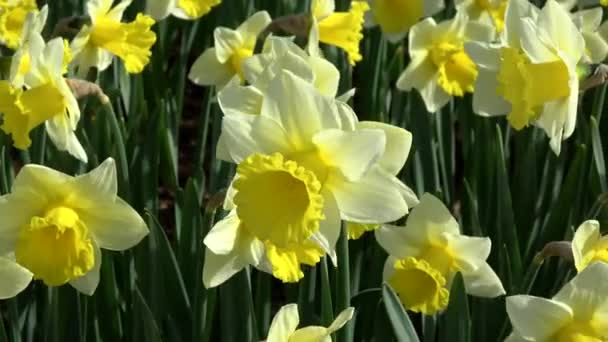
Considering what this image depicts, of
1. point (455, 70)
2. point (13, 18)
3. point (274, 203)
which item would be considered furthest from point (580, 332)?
point (13, 18)

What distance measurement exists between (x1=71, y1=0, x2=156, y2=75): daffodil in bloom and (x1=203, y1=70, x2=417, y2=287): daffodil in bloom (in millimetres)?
988

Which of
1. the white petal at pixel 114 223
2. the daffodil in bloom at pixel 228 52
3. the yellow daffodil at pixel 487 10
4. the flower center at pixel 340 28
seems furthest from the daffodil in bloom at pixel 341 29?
the white petal at pixel 114 223

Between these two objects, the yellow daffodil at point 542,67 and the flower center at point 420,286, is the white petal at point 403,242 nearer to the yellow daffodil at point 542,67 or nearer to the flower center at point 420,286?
the flower center at point 420,286

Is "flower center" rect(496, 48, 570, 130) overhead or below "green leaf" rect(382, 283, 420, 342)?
overhead

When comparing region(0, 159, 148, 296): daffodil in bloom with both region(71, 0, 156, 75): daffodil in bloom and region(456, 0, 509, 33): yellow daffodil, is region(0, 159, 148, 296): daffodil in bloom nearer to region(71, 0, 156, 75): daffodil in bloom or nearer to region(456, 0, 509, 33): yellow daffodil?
region(71, 0, 156, 75): daffodil in bloom

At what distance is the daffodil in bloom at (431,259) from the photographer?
1770mm

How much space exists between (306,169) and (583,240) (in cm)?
50

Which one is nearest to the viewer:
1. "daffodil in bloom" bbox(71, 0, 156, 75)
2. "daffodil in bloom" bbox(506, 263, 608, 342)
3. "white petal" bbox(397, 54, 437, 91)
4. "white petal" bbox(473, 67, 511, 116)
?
"daffodil in bloom" bbox(506, 263, 608, 342)

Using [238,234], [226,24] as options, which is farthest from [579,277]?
[226,24]

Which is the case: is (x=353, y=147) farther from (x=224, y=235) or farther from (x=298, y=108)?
(x=224, y=235)

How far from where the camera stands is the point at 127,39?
2.38 metres

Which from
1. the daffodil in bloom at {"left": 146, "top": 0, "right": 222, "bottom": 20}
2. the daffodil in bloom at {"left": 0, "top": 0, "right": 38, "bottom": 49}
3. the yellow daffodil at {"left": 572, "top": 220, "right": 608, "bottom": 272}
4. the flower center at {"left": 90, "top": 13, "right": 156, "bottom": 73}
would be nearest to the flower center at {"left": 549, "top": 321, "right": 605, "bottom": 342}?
the yellow daffodil at {"left": 572, "top": 220, "right": 608, "bottom": 272}

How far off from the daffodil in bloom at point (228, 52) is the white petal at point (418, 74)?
35 cm

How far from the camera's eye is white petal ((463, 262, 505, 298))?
1796mm
